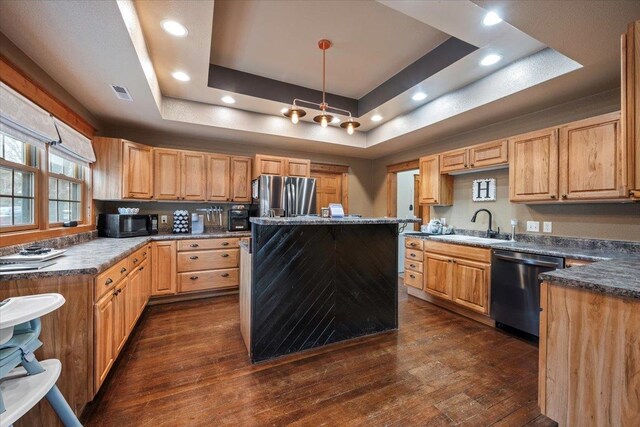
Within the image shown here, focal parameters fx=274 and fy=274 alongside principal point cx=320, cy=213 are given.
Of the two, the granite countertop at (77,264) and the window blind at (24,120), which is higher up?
the window blind at (24,120)

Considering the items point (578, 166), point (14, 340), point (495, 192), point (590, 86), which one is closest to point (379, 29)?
point (590, 86)

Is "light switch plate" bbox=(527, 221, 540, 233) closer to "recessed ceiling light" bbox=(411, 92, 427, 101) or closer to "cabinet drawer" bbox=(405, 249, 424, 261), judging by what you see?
"cabinet drawer" bbox=(405, 249, 424, 261)

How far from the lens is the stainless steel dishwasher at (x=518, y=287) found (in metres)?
2.51

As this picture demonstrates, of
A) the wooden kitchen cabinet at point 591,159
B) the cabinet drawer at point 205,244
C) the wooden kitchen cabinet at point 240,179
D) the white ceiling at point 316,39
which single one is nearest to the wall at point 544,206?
the wooden kitchen cabinet at point 591,159

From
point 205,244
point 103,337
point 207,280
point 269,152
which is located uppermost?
point 269,152

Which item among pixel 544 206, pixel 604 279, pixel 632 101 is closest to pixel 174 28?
pixel 632 101

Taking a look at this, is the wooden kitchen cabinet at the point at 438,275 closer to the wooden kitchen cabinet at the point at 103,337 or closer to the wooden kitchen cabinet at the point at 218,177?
the wooden kitchen cabinet at the point at 218,177

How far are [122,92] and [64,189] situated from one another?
1.22 metres

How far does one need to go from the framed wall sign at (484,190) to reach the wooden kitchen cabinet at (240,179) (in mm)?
3322

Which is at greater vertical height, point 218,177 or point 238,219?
point 218,177

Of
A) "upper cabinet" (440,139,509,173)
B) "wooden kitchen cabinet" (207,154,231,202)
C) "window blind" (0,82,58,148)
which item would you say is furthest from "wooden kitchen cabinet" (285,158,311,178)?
"window blind" (0,82,58,148)

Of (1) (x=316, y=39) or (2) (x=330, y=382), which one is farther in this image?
(1) (x=316, y=39)

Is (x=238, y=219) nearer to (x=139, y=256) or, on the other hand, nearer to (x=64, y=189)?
(x=139, y=256)

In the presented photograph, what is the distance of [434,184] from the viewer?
13.0 ft
